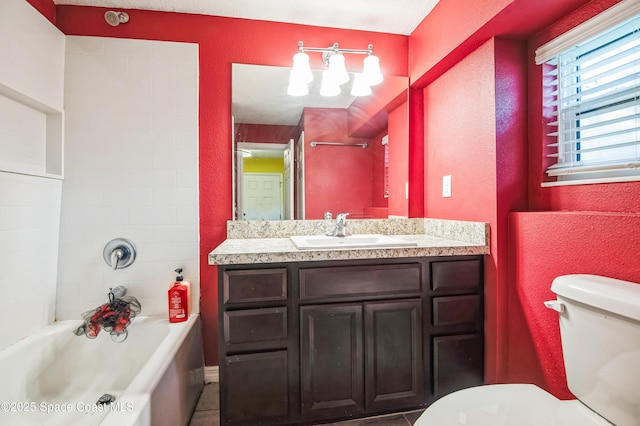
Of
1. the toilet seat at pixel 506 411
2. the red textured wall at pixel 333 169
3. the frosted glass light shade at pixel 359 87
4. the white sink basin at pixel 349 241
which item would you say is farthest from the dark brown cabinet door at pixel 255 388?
the frosted glass light shade at pixel 359 87

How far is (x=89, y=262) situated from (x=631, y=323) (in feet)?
7.68

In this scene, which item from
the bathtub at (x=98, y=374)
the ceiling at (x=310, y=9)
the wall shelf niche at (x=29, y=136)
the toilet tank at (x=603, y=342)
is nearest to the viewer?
the toilet tank at (x=603, y=342)

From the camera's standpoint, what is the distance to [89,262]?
5.66ft

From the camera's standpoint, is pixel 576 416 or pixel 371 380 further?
pixel 371 380

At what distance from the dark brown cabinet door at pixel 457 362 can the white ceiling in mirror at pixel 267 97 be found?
1.50 m

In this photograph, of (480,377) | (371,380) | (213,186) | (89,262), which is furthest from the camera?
(213,186)

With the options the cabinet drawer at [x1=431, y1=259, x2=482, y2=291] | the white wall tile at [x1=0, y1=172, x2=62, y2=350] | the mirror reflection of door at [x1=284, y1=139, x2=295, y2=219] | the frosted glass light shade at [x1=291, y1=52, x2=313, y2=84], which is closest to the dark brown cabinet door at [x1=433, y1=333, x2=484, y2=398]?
the cabinet drawer at [x1=431, y1=259, x2=482, y2=291]

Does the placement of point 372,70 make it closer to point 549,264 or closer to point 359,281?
point 359,281

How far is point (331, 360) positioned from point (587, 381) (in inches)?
35.5

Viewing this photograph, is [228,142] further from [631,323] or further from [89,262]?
[631,323]

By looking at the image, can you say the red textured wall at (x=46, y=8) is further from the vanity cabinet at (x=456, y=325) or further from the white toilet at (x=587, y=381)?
the white toilet at (x=587, y=381)

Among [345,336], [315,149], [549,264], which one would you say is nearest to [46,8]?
[315,149]

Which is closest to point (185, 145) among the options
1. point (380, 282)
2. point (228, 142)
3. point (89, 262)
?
point (228, 142)

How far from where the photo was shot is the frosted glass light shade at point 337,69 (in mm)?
1823
